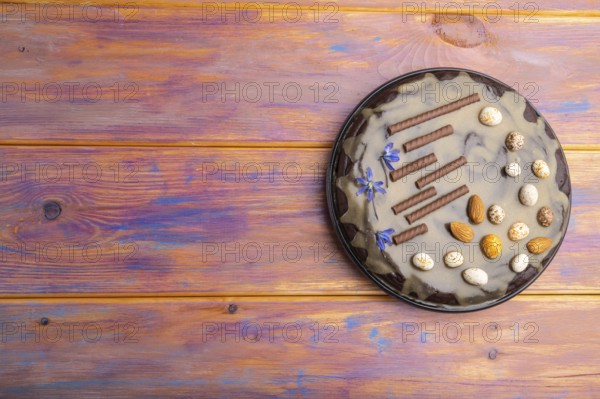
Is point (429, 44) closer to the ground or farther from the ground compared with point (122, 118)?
farther from the ground

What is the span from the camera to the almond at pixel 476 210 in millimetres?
719

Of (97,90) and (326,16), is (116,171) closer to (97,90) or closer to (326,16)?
(97,90)

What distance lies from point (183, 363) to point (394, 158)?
0.41m

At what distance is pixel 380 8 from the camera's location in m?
0.80

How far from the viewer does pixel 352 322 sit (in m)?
0.77

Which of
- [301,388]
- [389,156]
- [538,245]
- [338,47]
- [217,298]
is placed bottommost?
[301,388]

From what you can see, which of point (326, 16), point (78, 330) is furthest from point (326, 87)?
point (78, 330)

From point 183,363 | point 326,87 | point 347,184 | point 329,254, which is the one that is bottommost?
point 183,363

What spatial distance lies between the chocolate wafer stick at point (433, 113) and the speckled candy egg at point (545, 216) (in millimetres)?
174

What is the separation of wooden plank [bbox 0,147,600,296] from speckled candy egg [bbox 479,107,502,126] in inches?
8.7

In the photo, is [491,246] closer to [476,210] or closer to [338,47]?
[476,210]

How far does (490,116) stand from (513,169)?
3.1 inches

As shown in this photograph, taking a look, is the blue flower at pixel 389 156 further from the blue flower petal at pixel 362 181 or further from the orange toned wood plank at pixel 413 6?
the orange toned wood plank at pixel 413 6

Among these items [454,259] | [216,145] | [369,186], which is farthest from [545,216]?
[216,145]
